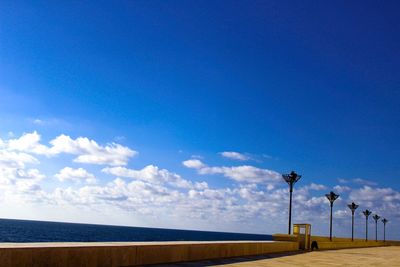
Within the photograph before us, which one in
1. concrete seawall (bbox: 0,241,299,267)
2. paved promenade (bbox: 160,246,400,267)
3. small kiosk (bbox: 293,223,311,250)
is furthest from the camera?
small kiosk (bbox: 293,223,311,250)

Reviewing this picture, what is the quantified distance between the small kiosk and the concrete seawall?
10.4 m

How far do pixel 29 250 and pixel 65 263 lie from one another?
3.45 ft

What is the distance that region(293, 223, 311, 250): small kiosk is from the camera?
2715cm

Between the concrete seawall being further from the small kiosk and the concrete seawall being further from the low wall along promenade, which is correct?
the small kiosk

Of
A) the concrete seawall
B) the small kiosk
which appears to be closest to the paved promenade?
the concrete seawall

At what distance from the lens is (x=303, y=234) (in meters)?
27.5

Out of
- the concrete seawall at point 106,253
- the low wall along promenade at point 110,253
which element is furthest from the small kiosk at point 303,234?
the concrete seawall at point 106,253

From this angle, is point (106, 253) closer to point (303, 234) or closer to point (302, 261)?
point (302, 261)

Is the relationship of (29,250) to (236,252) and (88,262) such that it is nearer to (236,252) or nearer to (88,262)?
(88,262)

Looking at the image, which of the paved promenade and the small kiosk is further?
the small kiosk

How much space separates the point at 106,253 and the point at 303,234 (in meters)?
18.3

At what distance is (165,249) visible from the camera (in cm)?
1377

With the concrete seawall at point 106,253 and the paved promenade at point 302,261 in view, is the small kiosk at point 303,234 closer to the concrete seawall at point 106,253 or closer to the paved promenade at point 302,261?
the paved promenade at point 302,261

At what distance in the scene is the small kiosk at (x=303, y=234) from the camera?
89.1 ft
